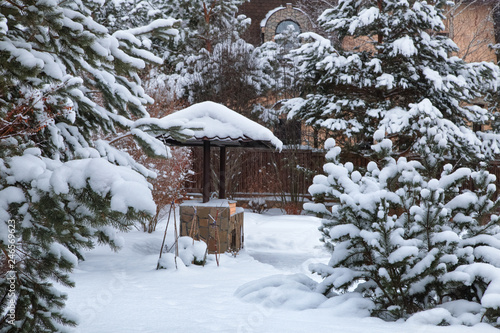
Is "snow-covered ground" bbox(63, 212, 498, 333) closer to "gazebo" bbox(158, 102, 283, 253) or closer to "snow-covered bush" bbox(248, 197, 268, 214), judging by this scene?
"gazebo" bbox(158, 102, 283, 253)

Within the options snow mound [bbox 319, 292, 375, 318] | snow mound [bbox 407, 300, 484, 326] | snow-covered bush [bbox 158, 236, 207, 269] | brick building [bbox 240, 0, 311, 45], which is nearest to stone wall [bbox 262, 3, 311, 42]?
brick building [bbox 240, 0, 311, 45]

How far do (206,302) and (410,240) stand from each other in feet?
7.24

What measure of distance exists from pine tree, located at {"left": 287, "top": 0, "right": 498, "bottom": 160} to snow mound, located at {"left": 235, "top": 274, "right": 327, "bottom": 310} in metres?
8.23

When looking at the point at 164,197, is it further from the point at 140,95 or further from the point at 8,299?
the point at 8,299

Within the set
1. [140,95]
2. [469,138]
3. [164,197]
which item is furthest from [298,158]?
[140,95]

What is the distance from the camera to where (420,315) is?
4000mm

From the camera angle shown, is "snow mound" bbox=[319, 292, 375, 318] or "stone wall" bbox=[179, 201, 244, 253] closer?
"snow mound" bbox=[319, 292, 375, 318]

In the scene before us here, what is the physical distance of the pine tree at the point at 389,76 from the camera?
1294 centimetres

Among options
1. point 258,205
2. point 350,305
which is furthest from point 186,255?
point 258,205

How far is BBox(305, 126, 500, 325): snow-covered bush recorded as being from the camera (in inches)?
161

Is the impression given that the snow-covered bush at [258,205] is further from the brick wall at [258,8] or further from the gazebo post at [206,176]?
the brick wall at [258,8]

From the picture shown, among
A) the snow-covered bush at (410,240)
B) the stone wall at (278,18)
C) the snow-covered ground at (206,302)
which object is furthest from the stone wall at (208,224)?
the stone wall at (278,18)

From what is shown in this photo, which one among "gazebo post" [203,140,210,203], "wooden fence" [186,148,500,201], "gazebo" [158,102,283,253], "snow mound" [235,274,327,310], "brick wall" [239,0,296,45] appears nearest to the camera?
"snow mound" [235,274,327,310]

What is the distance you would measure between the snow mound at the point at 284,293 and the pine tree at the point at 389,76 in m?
8.23
